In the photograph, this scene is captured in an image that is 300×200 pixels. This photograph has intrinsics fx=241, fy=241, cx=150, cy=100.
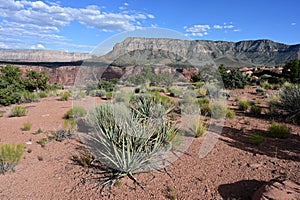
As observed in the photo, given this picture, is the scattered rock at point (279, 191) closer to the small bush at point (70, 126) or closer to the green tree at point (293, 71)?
the small bush at point (70, 126)

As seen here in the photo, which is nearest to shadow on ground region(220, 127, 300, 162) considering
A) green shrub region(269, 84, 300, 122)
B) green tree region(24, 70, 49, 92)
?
green shrub region(269, 84, 300, 122)

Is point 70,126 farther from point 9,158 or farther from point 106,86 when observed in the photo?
point 106,86

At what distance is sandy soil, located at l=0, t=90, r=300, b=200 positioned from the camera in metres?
4.15

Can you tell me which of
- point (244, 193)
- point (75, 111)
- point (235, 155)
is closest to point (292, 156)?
point (235, 155)

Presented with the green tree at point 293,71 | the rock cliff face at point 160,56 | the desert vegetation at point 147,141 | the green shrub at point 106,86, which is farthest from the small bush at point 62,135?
the green tree at point 293,71

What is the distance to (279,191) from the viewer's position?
139 inches

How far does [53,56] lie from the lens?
89.7 m

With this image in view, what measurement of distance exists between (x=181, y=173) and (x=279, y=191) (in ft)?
5.95

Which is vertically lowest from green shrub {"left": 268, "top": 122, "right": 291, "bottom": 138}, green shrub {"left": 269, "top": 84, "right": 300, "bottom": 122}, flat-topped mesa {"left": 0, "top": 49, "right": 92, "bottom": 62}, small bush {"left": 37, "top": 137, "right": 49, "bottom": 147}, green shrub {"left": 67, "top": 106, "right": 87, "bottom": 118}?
small bush {"left": 37, "top": 137, "right": 49, "bottom": 147}

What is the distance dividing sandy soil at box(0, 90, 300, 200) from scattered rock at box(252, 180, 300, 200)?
15.8 inches

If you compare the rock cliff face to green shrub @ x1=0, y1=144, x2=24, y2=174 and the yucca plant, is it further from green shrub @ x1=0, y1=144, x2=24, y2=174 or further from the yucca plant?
green shrub @ x1=0, y1=144, x2=24, y2=174

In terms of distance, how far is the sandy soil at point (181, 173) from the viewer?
13.6 feet

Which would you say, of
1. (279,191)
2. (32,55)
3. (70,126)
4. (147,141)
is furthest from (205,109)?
(32,55)

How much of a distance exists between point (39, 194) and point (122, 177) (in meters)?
1.47
